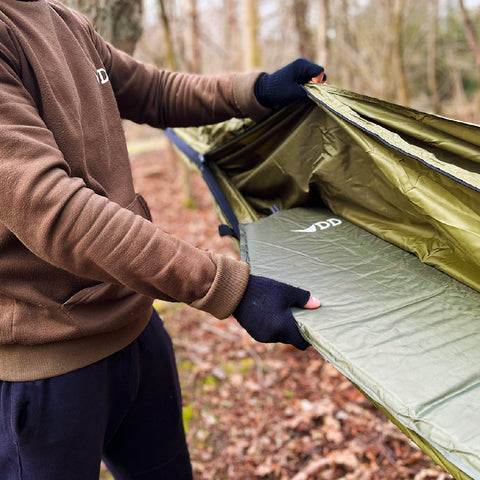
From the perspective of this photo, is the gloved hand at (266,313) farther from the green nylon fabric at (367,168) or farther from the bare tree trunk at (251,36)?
the bare tree trunk at (251,36)

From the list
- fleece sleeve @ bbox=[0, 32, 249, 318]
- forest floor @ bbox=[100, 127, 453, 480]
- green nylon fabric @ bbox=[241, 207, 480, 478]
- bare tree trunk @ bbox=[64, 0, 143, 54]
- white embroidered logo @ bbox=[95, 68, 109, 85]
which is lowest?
forest floor @ bbox=[100, 127, 453, 480]

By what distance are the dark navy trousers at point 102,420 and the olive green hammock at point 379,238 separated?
53cm

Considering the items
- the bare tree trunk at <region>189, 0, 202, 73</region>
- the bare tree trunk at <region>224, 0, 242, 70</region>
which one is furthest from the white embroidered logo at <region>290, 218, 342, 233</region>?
the bare tree trunk at <region>224, 0, 242, 70</region>

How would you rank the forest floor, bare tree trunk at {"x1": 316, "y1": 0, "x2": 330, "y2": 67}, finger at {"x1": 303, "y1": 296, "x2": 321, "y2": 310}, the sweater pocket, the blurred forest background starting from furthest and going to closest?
bare tree trunk at {"x1": 316, "y1": 0, "x2": 330, "y2": 67} < the blurred forest background < the forest floor < finger at {"x1": 303, "y1": 296, "x2": 321, "y2": 310} < the sweater pocket

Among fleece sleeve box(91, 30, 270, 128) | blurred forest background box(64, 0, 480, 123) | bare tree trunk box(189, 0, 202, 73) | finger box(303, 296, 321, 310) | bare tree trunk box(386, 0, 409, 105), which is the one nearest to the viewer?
finger box(303, 296, 321, 310)

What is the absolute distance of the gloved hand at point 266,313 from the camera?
3.65 feet

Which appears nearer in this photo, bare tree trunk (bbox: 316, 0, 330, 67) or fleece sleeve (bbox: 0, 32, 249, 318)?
fleece sleeve (bbox: 0, 32, 249, 318)

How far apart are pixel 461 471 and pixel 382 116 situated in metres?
1.18

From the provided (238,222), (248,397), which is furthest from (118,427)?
(248,397)

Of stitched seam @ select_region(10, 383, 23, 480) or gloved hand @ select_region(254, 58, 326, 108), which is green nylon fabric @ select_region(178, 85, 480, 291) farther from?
stitched seam @ select_region(10, 383, 23, 480)

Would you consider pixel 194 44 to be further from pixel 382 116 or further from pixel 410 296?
pixel 410 296

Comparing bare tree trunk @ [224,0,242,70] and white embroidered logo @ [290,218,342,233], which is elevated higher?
bare tree trunk @ [224,0,242,70]

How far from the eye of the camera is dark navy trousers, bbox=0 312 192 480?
3.64ft

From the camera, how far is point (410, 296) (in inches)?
52.6
